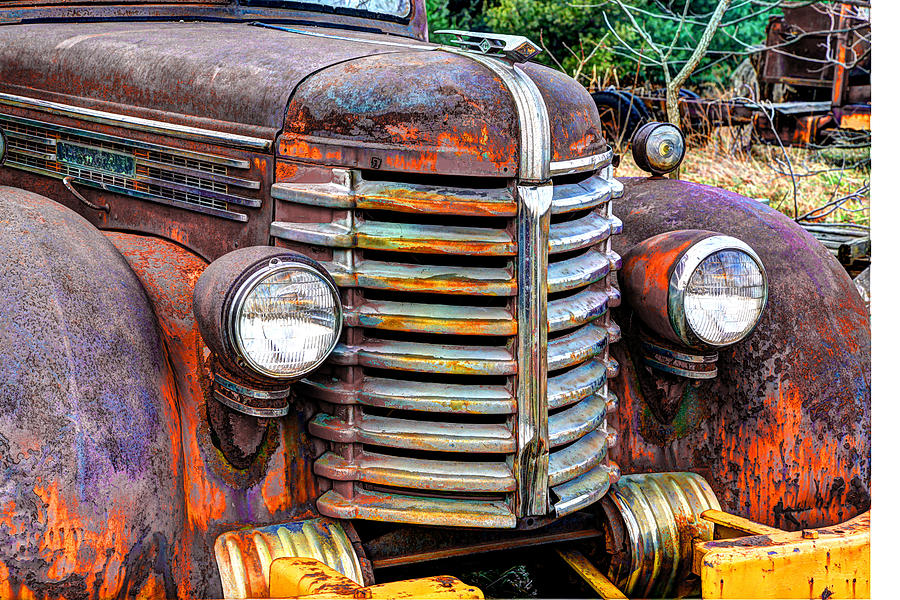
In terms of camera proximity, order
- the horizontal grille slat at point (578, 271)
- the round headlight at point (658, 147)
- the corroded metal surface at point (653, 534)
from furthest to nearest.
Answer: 1. the round headlight at point (658, 147)
2. the corroded metal surface at point (653, 534)
3. the horizontal grille slat at point (578, 271)

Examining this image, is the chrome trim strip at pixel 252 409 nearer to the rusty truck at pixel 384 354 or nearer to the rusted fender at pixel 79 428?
the rusty truck at pixel 384 354

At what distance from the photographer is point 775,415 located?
3.22 metres

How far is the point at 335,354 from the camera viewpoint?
8.64 ft

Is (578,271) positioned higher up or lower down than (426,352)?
higher up

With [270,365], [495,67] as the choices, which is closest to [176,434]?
[270,365]

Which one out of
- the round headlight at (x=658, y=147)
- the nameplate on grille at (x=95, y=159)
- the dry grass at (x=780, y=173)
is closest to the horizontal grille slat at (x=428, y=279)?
the nameplate on grille at (x=95, y=159)

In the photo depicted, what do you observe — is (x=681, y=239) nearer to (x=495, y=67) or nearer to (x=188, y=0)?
(x=495, y=67)

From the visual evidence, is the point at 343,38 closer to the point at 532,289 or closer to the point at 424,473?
the point at 532,289


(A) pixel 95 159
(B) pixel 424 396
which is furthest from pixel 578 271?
(A) pixel 95 159

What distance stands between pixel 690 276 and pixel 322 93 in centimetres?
113

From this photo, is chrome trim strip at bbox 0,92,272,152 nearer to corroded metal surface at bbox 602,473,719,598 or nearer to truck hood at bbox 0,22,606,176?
truck hood at bbox 0,22,606,176

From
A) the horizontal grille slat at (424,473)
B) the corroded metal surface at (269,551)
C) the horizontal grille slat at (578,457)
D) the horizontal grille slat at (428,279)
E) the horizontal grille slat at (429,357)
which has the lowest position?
the corroded metal surface at (269,551)

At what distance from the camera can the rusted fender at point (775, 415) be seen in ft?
10.5

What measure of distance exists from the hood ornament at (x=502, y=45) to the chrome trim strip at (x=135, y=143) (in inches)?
27.5
